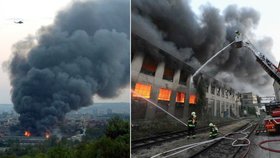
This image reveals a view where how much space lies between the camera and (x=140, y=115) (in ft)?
6.68

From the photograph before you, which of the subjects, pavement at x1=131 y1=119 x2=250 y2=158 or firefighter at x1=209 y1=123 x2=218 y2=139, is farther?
firefighter at x1=209 y1=123 x2=218 y2=139

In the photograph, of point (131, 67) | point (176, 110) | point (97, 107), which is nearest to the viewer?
point (131, 67)

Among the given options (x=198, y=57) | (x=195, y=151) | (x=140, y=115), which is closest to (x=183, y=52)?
(x=198, y=57)

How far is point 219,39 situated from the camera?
7.17 feet

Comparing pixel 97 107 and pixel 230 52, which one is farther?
pixel 97 107

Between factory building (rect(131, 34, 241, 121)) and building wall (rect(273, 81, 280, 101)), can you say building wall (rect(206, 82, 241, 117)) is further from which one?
building wall (rect(273, 81, 280, 101))

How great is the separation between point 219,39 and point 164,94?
1.78 feet

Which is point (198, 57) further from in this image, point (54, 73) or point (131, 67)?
point (54, 73)

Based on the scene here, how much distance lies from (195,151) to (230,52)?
2.32 ft

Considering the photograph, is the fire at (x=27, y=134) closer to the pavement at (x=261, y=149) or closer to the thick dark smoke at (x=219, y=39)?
the thick dark smoke at (x=219, y=39)

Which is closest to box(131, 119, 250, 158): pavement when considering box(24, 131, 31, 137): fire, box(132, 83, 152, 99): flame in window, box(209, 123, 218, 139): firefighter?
box(209, 123, 218, 139): firefighter

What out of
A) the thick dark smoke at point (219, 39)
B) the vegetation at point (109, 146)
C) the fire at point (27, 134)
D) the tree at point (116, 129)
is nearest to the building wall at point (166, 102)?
the thick dark smoke at point (219, 39)

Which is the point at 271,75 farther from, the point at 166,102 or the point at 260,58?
the point at 166,102

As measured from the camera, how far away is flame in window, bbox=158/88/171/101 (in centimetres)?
207
